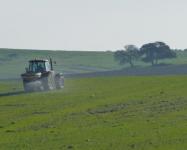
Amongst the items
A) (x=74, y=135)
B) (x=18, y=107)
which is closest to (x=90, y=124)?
(x=74, y=135)

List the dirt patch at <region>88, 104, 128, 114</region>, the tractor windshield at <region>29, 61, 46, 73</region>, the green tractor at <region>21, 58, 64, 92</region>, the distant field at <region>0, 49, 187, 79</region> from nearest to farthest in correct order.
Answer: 1. the dirt patch at <region>88, 104, 128, 114</region>
2. the green tractor at <region>21, 58, 64, 92</region>
3. the tractor windshield at <region>29, 61, 46, 73</region>
4. the distant field at <region>0, 49, 187, 79</region>

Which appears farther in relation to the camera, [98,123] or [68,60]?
[68,60]

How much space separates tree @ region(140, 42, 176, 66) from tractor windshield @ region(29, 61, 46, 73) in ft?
290

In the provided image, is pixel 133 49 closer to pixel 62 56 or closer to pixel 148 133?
pixel 62 56

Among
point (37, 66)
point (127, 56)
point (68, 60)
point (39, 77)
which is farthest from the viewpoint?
point (68, 60)

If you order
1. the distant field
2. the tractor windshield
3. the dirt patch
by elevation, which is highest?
the tractor windshield

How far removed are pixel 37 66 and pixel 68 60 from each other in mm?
107471

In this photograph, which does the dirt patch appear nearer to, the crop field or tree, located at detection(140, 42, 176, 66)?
the crop field

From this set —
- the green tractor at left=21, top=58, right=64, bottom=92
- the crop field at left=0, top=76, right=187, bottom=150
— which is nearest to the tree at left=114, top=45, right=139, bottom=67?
the green tractor at left=21, top=58, right=64, bottom=92

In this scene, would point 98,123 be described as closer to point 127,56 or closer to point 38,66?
point 38,66

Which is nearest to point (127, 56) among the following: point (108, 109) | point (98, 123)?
point (108, 109)

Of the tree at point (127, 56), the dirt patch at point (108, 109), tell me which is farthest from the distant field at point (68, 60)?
the dirt patch at point (108, 109)

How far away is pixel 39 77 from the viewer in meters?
53.1

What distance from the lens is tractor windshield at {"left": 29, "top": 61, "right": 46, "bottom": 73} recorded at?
54.4 m
